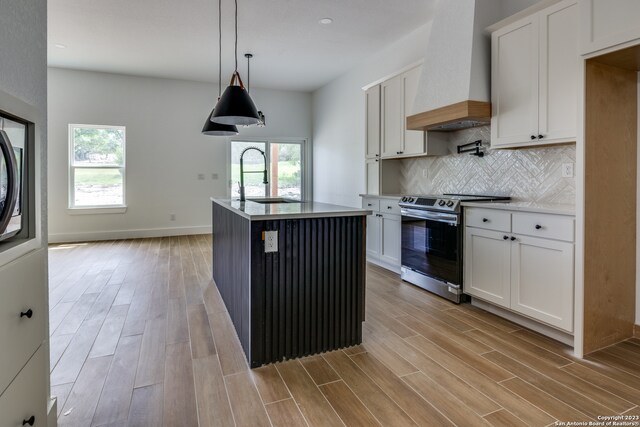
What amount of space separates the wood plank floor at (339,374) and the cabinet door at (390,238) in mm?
1010

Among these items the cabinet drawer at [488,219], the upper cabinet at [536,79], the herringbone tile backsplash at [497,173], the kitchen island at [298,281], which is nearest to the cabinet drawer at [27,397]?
the kitchen island at [298,281]

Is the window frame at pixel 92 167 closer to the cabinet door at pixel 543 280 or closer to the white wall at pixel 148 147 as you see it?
the white wall at pixel 148 147

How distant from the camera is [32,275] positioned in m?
0.98

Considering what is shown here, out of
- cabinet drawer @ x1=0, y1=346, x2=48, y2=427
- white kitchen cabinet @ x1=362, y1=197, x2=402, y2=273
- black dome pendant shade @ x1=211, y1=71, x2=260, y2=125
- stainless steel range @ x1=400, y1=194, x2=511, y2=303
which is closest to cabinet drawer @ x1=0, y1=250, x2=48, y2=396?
cabinet drawer @ x1=0, y1=346, x2=48, y2=427

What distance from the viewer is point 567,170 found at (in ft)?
9.45

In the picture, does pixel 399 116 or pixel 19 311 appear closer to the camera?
pixel 19 311

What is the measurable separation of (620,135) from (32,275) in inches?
126

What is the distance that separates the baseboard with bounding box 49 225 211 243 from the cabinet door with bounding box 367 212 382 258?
376 centimetres

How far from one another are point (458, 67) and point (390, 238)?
1987 mm

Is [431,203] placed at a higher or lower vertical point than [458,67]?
lower

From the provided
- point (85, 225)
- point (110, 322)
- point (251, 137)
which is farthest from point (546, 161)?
point (85, 225)

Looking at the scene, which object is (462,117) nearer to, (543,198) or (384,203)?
(543,198)

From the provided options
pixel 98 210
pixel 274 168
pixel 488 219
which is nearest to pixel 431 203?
pixel 488 219

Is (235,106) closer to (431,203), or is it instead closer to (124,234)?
(431,203)
